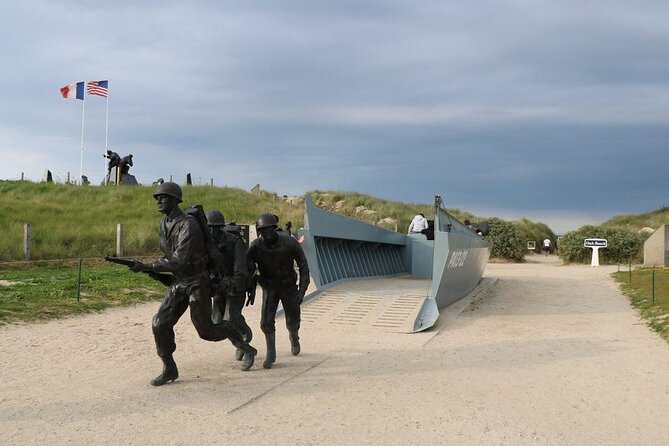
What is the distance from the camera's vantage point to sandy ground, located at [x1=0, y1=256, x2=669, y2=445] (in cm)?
487

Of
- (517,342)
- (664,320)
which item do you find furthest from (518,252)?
(517,342)

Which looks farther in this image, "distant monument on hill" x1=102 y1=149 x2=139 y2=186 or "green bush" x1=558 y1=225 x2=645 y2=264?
"distant monument on hill" x1=102 y1=149 x2=139 y2=186

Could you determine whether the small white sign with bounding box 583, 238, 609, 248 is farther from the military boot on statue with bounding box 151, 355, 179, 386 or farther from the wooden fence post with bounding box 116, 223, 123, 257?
the military boot on statue with bounding box 151, 355, 179, 386

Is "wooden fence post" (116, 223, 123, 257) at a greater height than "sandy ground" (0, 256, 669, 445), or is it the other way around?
"wooden fence post" (116, 223, 123, 257)

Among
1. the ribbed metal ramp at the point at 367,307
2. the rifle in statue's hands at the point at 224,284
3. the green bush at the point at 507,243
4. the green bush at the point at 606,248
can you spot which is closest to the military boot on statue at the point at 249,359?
the rifle in statue's hands at the point at 224,284

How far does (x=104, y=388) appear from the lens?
6141mm

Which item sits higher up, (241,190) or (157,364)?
(241,190)

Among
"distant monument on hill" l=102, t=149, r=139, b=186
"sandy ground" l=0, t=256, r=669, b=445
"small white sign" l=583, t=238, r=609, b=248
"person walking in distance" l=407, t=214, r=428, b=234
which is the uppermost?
"distant monument on hill" l=102, t=149, r=139, b=186

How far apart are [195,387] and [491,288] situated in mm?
12780

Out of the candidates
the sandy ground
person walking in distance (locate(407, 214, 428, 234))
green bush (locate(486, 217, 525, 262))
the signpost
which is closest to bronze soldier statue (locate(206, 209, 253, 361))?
the sandy ground

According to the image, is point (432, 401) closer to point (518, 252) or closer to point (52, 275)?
point (52, 275)

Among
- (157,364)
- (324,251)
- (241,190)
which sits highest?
(241,190)

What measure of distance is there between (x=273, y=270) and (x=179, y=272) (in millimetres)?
1601

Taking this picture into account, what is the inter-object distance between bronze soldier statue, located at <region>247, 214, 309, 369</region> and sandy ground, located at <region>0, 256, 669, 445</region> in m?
0.55
